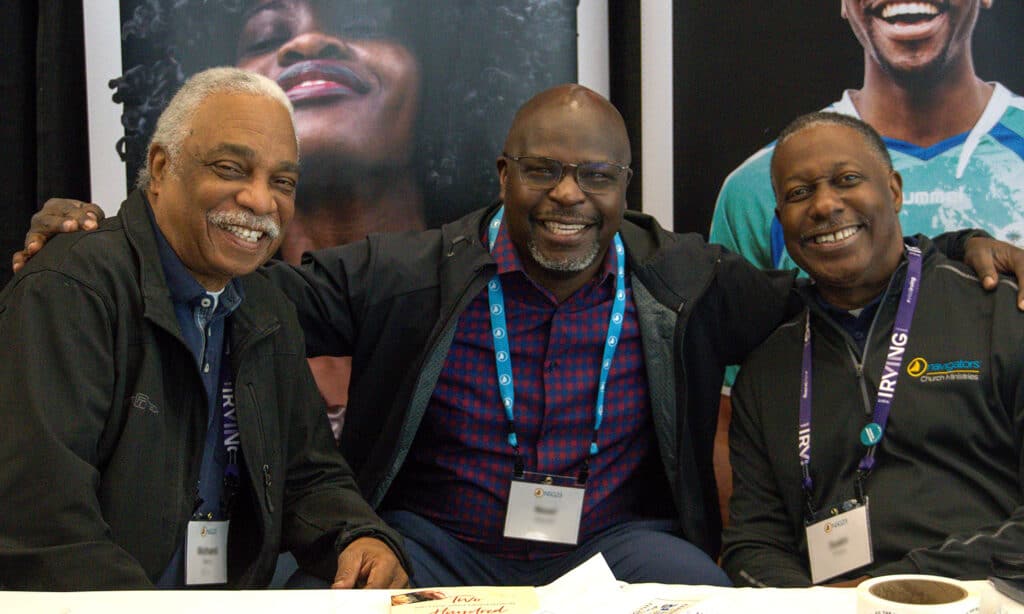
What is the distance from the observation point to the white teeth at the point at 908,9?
10.8ft

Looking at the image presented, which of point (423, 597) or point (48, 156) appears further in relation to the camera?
point (48, 156)

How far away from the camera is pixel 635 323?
2.66m

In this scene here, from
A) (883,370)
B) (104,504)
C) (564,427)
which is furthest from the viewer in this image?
(564,427)

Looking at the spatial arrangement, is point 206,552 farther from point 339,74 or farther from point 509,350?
point 339,74

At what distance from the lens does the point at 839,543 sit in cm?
230

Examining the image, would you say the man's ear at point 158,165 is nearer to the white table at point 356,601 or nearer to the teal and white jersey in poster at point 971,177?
the white table at point 356,601

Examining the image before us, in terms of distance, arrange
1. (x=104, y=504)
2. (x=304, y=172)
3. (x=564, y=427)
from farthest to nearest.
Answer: (x=304, y=172) < (x=564, y=427) < (x=104, y=504)

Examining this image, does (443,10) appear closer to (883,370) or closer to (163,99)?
(163,99)

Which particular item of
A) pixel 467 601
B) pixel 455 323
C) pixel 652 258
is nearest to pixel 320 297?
pixel 455 323

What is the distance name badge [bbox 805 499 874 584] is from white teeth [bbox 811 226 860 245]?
63 centimetres

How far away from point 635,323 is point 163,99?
1722mm

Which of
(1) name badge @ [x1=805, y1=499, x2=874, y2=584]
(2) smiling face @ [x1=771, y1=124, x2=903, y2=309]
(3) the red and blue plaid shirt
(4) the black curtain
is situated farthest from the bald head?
(4) the black curtain

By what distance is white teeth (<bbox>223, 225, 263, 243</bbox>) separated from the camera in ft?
6.93

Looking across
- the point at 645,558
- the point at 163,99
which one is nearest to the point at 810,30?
the point at 645,558
